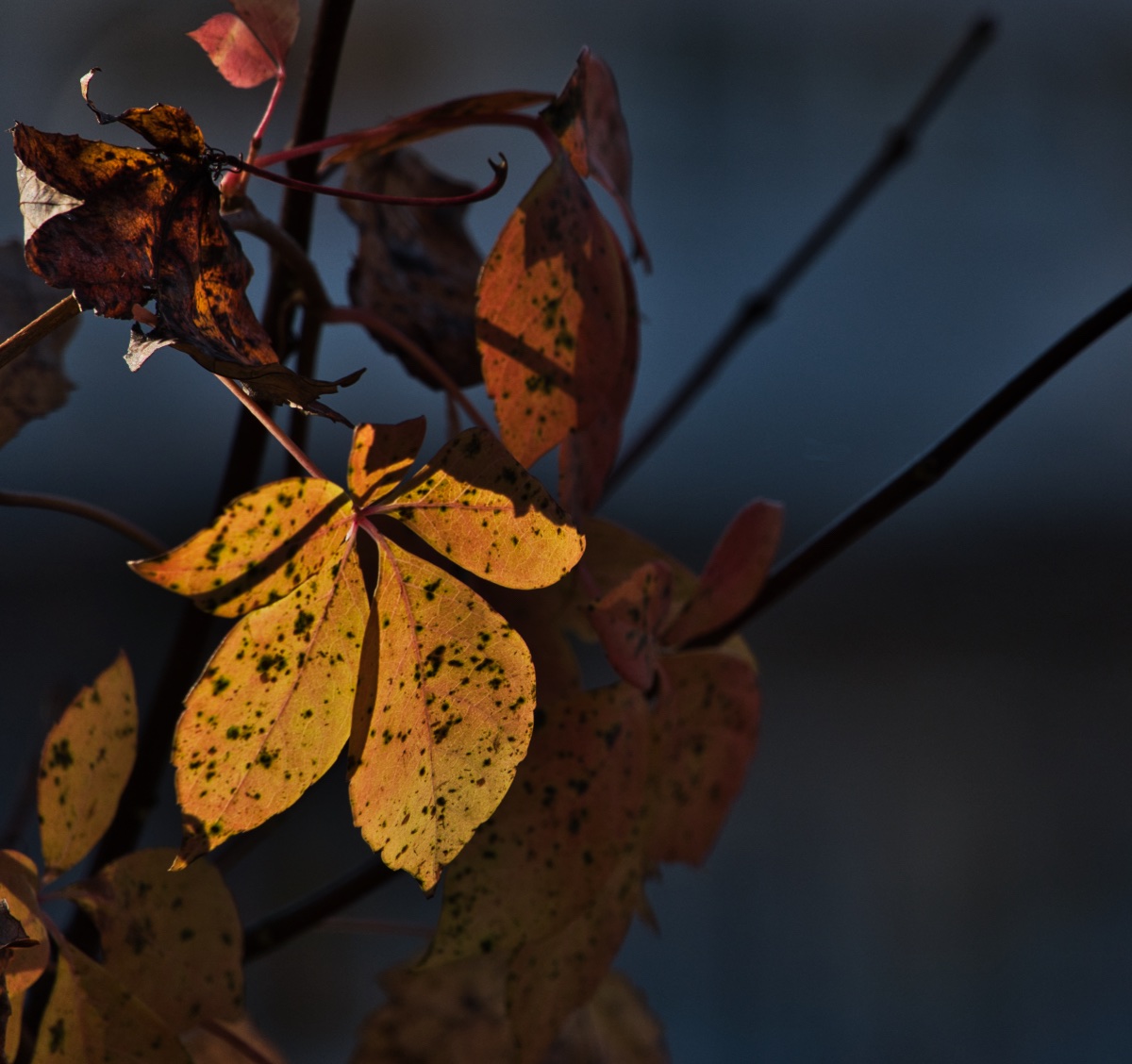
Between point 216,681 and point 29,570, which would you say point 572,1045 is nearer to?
point 216,681

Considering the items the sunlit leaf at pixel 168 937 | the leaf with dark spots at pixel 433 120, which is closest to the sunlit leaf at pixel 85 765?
the sunlit leaf at pixel 168 937

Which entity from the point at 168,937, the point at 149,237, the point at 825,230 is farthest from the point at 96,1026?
the point at 825,230

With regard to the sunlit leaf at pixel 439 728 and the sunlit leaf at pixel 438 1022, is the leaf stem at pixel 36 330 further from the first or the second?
the sunlit leaf at pixel 438 1022

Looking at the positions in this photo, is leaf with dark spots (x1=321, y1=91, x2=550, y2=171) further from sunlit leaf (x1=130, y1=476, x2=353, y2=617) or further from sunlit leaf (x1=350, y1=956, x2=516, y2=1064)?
sunlit leaf (x1=350, y1=956, x2=516, y2=1064)

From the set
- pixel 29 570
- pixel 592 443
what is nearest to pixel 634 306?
pixel 592 443

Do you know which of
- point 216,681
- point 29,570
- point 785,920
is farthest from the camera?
point 785,920

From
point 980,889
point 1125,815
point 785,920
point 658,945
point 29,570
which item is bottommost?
point 29,570
